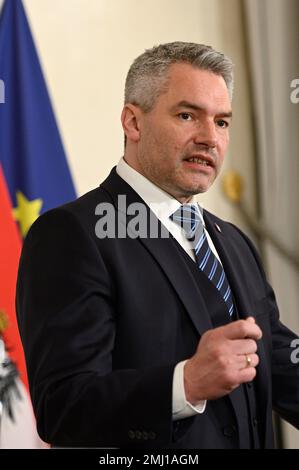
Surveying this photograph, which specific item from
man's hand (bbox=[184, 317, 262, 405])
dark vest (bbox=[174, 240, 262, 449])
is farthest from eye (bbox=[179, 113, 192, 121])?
man's hand (bbox=[184, 317, 262, 405])

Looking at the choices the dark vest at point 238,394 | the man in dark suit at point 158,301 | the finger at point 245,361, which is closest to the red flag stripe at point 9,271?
the man in dark suit at point 158,301

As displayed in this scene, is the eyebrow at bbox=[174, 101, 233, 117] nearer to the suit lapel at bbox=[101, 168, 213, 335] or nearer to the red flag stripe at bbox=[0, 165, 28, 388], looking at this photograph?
the suit lapel at bbox=[101, 168, 213, 335]

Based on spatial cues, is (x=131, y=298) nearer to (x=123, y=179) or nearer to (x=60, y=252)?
(x=60, y=252)

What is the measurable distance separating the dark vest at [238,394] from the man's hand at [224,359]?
25cm

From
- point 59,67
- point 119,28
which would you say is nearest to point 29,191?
point 59,67

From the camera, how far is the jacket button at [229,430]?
60.4 inches

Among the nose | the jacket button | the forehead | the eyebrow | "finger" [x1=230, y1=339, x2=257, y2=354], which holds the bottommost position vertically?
the jacket button

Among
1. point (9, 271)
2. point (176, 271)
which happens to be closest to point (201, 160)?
point (176, 271)

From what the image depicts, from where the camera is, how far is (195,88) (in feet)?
5.51

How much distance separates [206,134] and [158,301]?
0.39 m

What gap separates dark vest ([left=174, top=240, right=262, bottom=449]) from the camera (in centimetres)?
156

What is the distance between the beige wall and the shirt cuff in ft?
5.56

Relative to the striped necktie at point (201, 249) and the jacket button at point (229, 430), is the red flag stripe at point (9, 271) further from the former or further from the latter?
the jacket button at point (229, 430)

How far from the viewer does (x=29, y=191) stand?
2.74 meters
